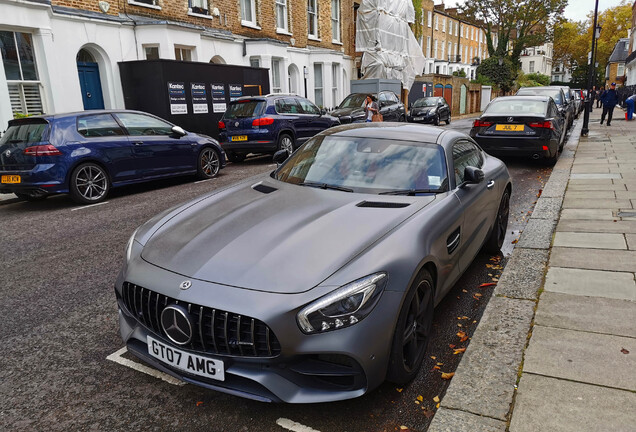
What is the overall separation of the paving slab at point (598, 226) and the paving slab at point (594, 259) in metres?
0.87

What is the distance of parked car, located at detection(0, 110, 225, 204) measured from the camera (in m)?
7.70

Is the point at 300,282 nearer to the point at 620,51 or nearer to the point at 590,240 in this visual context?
the point at 590,240

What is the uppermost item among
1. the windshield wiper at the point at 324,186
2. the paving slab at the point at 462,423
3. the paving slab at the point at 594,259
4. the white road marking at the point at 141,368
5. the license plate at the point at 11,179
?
the windshield wiper at the point at 324,186

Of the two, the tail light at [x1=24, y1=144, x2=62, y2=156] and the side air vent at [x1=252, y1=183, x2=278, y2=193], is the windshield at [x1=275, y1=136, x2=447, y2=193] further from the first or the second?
the tail light at [x1=24, y1=144, x2=62, y2=156]

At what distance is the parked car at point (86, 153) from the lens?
7699 mm

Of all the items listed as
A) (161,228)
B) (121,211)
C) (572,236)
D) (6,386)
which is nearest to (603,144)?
(572,236)

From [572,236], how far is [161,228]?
4.66 m

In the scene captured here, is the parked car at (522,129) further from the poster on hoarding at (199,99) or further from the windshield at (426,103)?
the windshield at (426,103)

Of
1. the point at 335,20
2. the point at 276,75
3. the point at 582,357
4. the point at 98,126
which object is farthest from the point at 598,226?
the point at 335,20

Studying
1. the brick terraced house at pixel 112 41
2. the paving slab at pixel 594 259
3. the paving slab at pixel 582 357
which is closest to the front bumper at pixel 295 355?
the paving slab at pixel 582 357

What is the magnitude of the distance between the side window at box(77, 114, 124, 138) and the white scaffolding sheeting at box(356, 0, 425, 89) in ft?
76.5

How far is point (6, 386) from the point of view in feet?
9.46

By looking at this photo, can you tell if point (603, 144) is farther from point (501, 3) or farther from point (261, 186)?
point (501, 3)

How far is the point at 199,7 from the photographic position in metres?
17.1
